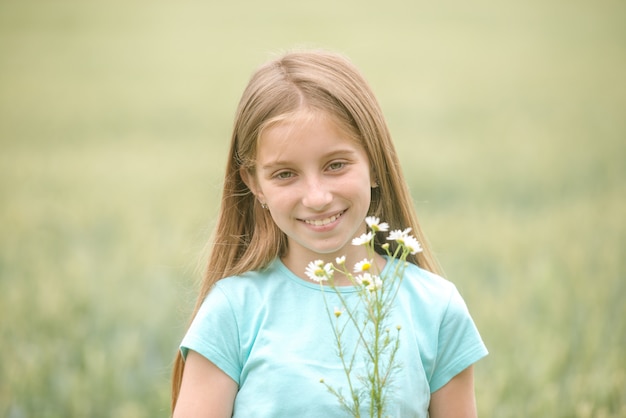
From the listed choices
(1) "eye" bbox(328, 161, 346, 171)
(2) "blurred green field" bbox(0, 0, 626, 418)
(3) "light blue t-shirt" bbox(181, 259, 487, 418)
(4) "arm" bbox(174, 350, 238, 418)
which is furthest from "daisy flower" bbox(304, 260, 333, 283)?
(2) "blurred green field" bbox(0, 0, 626, 418)

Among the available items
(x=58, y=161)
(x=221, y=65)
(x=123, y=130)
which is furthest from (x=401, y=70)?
(x=58, y=161)

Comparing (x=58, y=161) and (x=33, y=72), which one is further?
(x=33, y=72)

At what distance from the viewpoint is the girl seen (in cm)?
244

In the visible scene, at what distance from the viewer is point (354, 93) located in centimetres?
263

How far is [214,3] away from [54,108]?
11.0m

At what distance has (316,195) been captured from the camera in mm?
2402

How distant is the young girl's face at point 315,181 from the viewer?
244 centimetres

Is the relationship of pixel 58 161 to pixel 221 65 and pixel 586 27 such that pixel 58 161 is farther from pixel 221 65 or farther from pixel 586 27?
pixel 586 27

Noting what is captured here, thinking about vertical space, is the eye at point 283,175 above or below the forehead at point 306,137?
below

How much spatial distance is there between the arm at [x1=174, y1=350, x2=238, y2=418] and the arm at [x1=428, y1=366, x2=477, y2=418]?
1.91 feet

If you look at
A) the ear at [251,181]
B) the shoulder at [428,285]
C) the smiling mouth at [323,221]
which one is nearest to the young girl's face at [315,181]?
the smiling mouth at [323,221]

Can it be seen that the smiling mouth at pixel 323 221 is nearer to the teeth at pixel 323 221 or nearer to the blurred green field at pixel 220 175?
the teeth at pixel 323 221

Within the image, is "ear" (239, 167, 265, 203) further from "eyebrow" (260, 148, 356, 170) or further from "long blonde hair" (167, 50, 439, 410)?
"eyebrow" (260, 148, 356, 170)

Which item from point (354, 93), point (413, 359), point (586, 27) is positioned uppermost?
point (586, 27)
